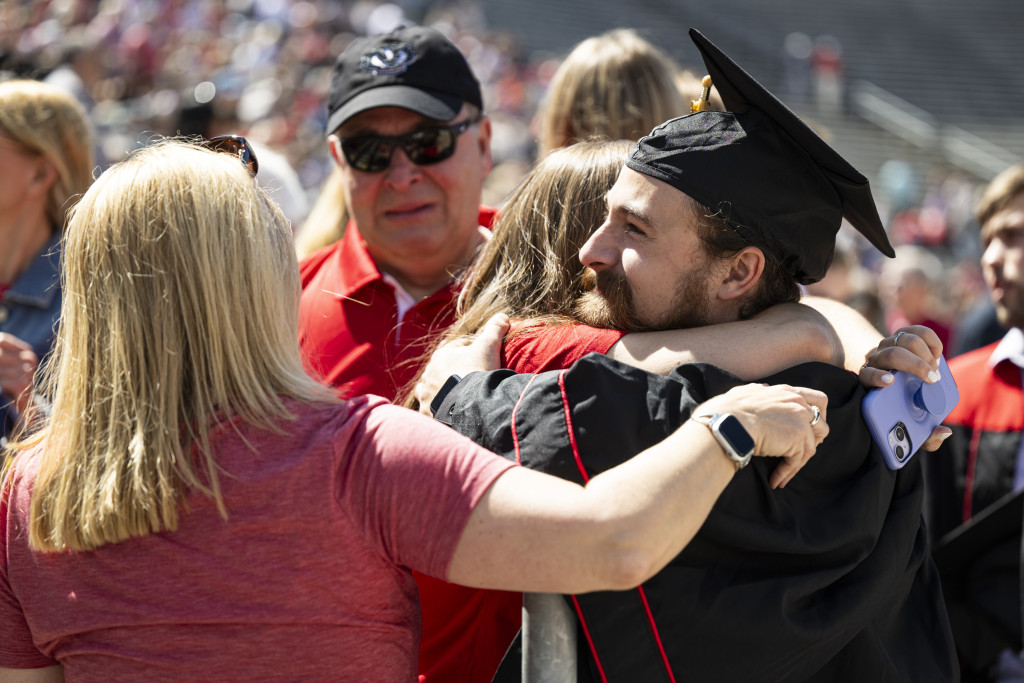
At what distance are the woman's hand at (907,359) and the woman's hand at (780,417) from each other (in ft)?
0.79

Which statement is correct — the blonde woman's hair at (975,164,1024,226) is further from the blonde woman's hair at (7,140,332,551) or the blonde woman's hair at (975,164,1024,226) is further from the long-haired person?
the long-haired person

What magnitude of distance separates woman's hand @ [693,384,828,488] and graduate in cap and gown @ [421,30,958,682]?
0.14 ft

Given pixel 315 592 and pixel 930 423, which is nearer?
pixel 315 592

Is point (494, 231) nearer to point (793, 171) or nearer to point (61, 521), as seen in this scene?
point (793, 171)

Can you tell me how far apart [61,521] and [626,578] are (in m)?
0.86

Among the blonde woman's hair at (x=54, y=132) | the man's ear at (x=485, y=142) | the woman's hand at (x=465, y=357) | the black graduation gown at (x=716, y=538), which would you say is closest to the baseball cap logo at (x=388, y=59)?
the man's ear at (x=485, y=142)

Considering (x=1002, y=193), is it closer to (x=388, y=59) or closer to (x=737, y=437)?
(x=388, y=59)

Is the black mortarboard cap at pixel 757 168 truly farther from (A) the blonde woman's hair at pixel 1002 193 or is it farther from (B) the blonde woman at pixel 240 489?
(A) the blonde woman's hair at pixel 1002 193

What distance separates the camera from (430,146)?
2.85m

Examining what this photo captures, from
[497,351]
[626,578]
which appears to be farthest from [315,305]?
[626,578]

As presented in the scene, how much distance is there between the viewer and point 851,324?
2180 millimetres

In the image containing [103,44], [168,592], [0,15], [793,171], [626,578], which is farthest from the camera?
[103,44]

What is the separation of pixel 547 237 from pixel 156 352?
828 millimetres

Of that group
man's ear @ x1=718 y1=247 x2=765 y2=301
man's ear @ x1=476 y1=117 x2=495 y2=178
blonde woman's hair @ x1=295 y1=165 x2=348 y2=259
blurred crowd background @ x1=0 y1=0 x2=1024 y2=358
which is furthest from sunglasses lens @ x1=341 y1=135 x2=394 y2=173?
blurred crowd background @ x1=0 y1=0 x2=1024 y2=358
